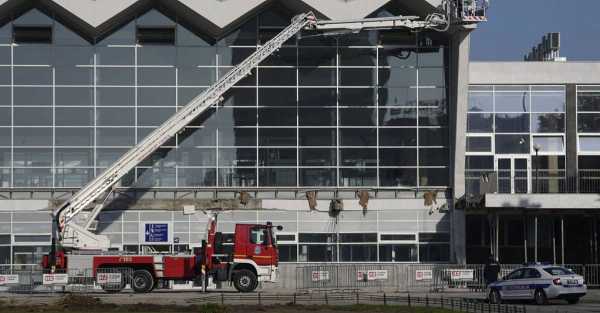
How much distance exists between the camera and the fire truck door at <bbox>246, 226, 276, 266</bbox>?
4591cm

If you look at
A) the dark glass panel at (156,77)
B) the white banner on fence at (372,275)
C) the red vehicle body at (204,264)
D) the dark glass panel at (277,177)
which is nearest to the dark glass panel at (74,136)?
the dark glass panel at (156,77)

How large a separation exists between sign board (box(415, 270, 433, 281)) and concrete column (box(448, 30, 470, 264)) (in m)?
5.93

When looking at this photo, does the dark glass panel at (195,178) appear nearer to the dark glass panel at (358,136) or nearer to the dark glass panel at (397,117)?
the dark glass panel at (358,136)

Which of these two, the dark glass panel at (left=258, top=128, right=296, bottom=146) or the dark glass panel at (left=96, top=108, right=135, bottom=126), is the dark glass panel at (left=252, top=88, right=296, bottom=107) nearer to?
the dark glass panel at (left=258, top=128, right=296, bottom=146)

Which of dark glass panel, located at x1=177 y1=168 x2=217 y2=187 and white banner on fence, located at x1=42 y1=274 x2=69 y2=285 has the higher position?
dark glass panel, located at x1=177 y1=168 x2=217 y2=187

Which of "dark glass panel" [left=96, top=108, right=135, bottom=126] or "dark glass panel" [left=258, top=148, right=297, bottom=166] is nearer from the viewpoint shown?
"dark glass panel" [left=96, top=108, right=135, bottom=126]

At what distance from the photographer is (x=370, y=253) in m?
55.6

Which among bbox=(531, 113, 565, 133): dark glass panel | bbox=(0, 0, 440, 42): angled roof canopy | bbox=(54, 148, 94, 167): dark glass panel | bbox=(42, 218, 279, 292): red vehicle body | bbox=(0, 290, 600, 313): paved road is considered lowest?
bbox=(0, 290, 600, 313): paved road

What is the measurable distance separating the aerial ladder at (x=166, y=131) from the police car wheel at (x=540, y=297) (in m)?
18.7

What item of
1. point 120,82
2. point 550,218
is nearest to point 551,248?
point 550,218

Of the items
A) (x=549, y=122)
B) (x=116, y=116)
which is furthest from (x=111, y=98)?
(x=549, y=122)

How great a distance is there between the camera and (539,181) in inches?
2232

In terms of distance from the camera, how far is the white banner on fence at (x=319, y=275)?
49.4m

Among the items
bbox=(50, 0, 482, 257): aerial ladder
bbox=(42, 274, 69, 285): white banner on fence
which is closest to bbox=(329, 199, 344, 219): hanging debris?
bbox=(50, 0, 482, 257): aerial ladder
